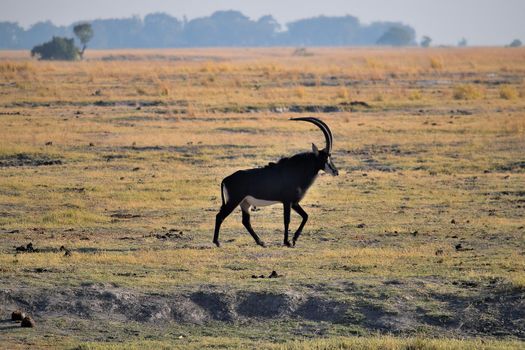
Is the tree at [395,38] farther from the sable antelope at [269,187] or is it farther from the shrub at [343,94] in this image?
the sable antelope at [269,187]

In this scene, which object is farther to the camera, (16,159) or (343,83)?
(343,83)

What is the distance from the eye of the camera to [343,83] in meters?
42.6

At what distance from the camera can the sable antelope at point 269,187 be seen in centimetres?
1241

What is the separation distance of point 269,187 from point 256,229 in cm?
145

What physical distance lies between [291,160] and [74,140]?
37.8ft

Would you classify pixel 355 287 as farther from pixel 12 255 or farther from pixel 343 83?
pixel 343 83

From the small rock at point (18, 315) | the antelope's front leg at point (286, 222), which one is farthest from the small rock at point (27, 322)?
the antelope's front leg at point (286, 222)

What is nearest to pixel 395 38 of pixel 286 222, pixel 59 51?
pixel 59 51

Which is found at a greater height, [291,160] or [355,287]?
[291,160]

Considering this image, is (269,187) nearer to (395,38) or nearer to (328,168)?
(328,168)

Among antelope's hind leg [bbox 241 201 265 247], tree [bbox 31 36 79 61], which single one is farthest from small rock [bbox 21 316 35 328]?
tree [bbox 31 36 79 61]

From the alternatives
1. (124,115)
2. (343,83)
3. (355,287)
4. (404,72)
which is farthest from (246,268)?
(404,72)

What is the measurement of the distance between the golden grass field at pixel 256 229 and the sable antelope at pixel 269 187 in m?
0.38

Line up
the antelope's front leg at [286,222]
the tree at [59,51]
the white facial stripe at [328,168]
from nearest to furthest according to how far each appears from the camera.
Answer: the antelope's front leg at [286,222] → the white facial stripe at [328,168] → the tree at [59,51]
